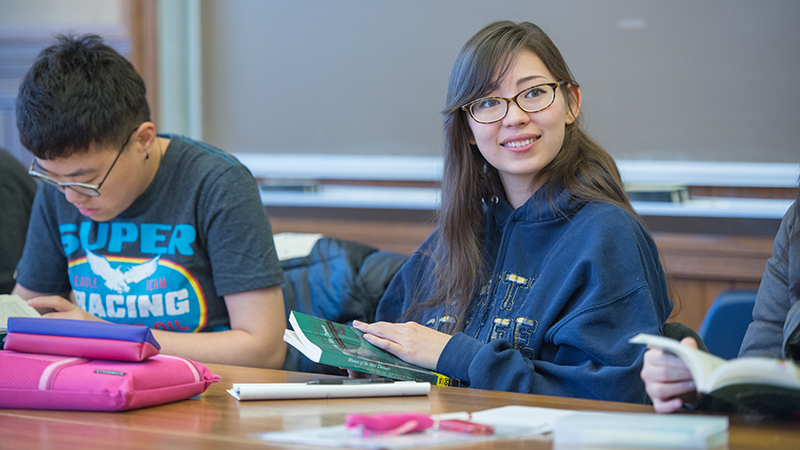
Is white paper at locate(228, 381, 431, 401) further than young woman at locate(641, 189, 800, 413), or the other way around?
white paper at locate(228, 381, 431, 401)

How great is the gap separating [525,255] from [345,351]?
0.45 meters

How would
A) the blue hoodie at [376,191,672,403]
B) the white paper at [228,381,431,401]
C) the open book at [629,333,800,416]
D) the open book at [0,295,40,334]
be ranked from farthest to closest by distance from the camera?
the open book at [0,295,40,334] < the blue hoodie at [376,191,672,403] < the white paper at [228,381,431,401] < the open book at [629,333,800,416]

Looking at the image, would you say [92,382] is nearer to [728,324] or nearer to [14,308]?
[14,308]

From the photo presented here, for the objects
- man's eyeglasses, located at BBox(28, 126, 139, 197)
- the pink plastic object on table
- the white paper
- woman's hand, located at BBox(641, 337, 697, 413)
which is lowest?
the white paper

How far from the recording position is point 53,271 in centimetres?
172

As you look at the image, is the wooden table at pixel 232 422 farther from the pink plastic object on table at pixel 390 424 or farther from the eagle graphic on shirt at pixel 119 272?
the eagle graphic on shirt at pixel 119 272

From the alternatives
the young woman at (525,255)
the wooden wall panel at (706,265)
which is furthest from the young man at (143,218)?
the wooden wall panel at (706,265)

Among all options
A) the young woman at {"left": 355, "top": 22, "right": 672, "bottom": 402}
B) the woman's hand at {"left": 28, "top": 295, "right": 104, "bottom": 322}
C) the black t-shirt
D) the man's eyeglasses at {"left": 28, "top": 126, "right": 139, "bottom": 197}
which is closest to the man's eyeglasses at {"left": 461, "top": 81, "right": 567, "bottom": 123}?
the young woman at {"left": 355, "top": 22, "right": 672, "bottom": 402}

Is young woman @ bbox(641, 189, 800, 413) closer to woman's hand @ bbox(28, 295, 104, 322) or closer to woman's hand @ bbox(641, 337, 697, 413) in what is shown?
woman's hand @ bbox(641, 337, 697, 413)

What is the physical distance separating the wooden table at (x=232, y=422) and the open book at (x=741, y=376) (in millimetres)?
43

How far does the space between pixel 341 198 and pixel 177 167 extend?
3.87 feet

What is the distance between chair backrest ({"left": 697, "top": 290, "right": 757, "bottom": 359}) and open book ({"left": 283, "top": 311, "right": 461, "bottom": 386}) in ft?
3.03

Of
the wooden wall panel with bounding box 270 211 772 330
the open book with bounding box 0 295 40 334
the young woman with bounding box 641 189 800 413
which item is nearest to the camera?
the young woman with bounding box 641 189 800 413

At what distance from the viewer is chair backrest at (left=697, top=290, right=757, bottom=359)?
1.82m
